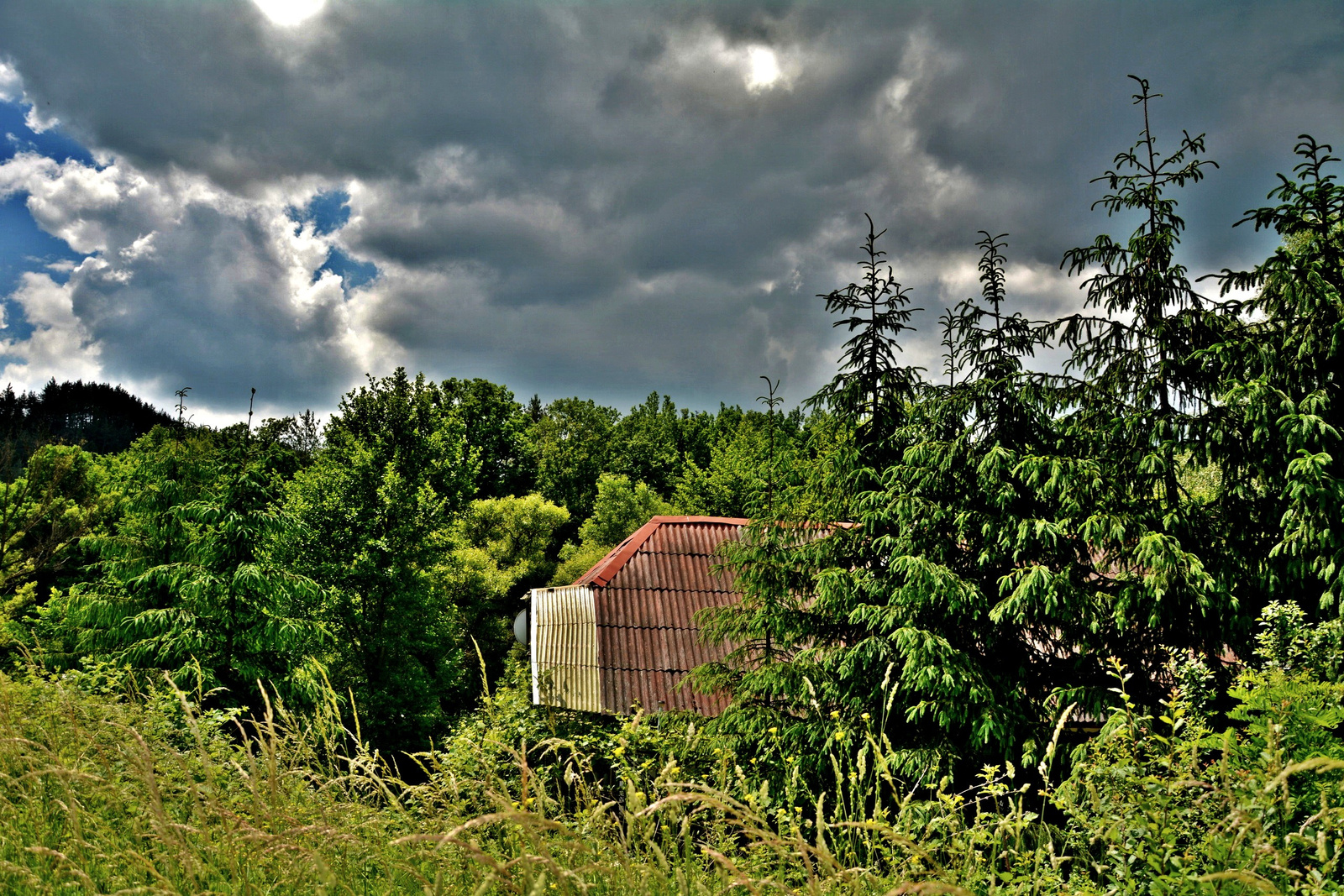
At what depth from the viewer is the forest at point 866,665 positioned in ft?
7.91

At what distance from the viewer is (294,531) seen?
18438 mm

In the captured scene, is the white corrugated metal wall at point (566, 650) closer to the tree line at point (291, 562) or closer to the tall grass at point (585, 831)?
the tree line at point (291, 562)

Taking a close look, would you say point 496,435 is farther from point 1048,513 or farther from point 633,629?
point 1048,513

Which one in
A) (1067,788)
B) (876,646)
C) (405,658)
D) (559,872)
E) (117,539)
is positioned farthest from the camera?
(405,658)

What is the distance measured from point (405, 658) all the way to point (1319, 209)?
20.3 m

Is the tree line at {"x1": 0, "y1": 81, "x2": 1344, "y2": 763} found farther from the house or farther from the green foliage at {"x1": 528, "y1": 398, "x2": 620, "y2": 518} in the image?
the green foliage at {"x1": 528, "y1": 398, "x2": 620, "y2": 518}

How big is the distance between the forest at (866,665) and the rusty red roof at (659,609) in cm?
100

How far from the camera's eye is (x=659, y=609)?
53.9ft

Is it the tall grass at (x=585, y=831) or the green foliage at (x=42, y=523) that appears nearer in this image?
the tall grass at (x=585, y=831)

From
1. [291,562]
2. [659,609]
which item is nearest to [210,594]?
[291,562]

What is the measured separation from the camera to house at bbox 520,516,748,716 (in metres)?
14.6

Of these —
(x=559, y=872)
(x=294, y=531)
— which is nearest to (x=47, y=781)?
(x=559, y=872)

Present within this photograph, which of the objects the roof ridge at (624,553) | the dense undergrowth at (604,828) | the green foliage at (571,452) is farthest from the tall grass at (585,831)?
the green foliage at (571,452)

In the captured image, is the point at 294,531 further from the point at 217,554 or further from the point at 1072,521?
the point at 1072,521
